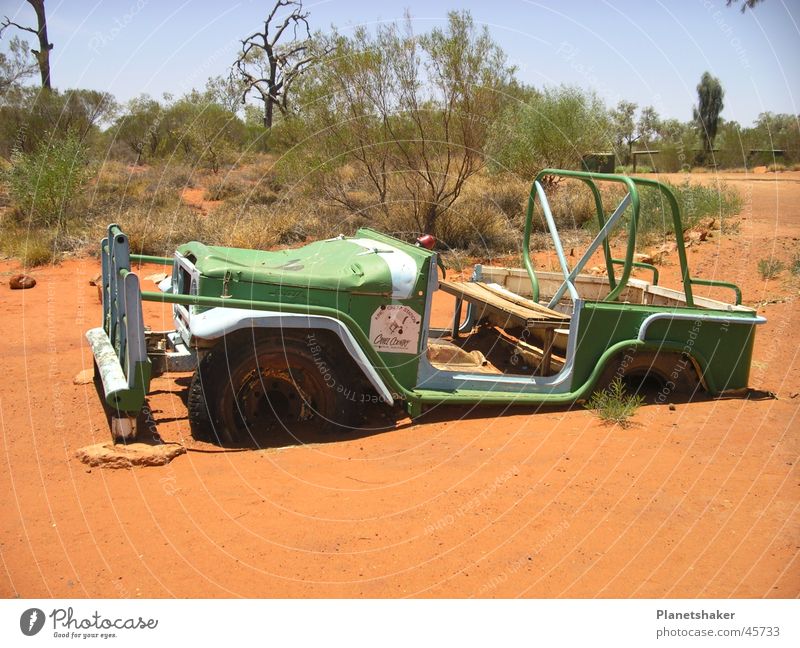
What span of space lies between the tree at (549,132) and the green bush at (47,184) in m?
7.75

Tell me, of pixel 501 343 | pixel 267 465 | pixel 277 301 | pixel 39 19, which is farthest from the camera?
pixel 39 19

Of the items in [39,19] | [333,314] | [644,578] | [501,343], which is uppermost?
[39,19]

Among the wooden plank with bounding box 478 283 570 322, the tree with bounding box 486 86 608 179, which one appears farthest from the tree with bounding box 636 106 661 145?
the wooden plank with bounding box 478 283 570 322

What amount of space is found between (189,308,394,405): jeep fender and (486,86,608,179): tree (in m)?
11.3

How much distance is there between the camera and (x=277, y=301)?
5070mm

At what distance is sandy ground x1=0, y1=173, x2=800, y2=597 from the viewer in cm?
352

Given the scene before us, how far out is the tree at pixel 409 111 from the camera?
13633 mm

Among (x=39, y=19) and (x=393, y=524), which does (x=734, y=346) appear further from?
(x=39, y=19)

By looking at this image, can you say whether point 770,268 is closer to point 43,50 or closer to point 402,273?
point 402,273

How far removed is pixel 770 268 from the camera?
10.8m

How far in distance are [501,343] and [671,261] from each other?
6175 millimetres

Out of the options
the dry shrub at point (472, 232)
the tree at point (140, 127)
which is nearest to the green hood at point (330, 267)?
the dry shrub at point (472, 232)

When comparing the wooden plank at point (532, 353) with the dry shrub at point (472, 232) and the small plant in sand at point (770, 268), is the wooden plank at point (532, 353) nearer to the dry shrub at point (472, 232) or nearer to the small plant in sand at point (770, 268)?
the small plant in sand at point (770, 268)

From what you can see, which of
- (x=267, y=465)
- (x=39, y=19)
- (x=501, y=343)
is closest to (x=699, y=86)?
(x=39, y=19)
